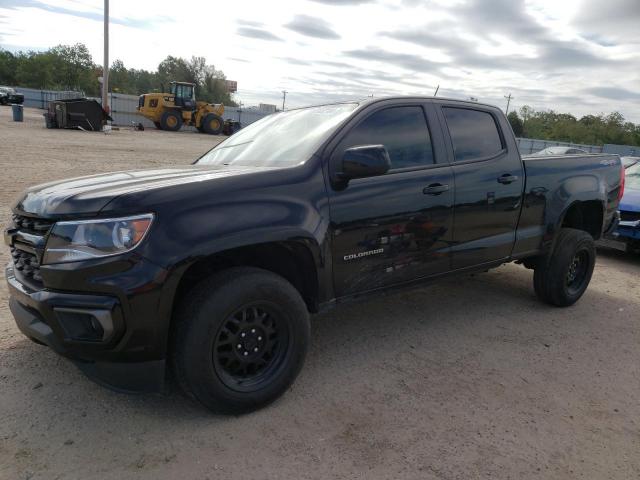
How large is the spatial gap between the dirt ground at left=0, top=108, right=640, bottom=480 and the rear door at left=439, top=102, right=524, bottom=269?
767mm

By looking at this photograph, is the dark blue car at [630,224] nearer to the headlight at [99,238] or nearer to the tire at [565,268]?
the tire at [565,268]

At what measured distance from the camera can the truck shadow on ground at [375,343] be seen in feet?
9.58

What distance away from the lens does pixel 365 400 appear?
3.12 metres

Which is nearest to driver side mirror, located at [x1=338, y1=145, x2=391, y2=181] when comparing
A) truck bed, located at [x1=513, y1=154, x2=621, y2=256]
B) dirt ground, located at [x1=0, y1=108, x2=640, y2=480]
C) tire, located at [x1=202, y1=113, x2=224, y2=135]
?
dirt ground, located at [x1=0, y1=108, x2=640, y2=480]

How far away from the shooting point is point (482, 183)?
403 cm

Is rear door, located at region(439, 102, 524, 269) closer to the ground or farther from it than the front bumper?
farther from it

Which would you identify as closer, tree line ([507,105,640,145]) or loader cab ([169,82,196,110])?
loader cab ([169,82,196,110])

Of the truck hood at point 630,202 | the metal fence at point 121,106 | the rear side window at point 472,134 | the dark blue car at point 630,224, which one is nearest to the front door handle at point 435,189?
the rear side window at point 472,134

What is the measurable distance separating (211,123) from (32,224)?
32.0 m

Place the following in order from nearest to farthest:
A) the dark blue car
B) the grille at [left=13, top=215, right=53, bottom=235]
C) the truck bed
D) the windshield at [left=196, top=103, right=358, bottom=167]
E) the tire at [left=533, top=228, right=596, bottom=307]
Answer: the grille at [left=13, top=215, right=53, bottom=235]
the windshield at [left=196, top=103, right=358, bottom=167]
the truck bed
the tire at [left=533, top=228, right=596, bottom=307]
the dark blue car

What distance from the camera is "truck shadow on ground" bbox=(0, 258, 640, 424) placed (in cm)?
292

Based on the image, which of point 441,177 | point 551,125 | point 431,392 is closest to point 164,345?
point 431,392

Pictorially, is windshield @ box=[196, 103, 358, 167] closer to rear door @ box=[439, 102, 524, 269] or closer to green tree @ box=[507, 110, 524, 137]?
rear door @ box=[439, 102, 524, 269]

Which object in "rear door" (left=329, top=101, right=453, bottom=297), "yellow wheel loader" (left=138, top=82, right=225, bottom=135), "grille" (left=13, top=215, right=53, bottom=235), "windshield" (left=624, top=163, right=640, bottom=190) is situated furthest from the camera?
"yellow wheel loader" (left=138, top=82, right=225, bottom=135)
